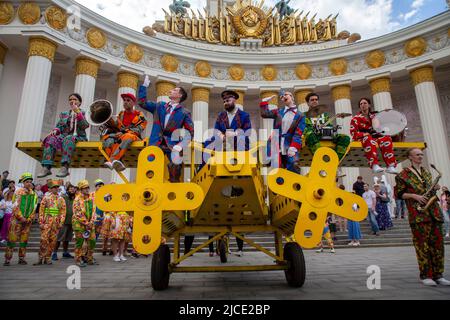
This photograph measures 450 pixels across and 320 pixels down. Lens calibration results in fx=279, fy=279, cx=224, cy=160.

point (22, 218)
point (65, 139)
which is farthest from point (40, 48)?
point (65, 139)

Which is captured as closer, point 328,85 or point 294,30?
point 328,85

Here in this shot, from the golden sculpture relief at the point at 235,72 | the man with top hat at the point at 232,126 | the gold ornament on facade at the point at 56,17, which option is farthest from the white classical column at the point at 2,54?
the man with top hat at the point at 232,126

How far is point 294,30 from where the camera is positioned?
870 inches

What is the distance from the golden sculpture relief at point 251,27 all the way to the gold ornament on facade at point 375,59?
9.82 feet

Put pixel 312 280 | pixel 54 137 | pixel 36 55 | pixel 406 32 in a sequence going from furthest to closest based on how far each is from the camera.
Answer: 1. pixel 406 32
2. pixel 36 55
3. pixel 54 137
4. pixel 312 280

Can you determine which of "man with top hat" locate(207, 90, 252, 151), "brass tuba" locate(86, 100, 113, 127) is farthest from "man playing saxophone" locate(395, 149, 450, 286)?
"brass tuba" locate(86, 100, 113, 127)

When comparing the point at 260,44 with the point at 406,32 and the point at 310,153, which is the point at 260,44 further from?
the point at 310,153

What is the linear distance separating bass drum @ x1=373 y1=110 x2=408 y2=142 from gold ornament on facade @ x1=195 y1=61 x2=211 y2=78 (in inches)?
635

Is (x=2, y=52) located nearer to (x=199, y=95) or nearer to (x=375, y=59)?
(x=199, y=95)

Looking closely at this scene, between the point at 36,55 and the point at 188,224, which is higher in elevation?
the point at 36,55

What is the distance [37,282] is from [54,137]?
241cm

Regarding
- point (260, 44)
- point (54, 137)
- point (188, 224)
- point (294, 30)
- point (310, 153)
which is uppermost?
point (294, 30)

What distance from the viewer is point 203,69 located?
20.0 m

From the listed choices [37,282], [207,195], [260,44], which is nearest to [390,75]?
[260,44]
